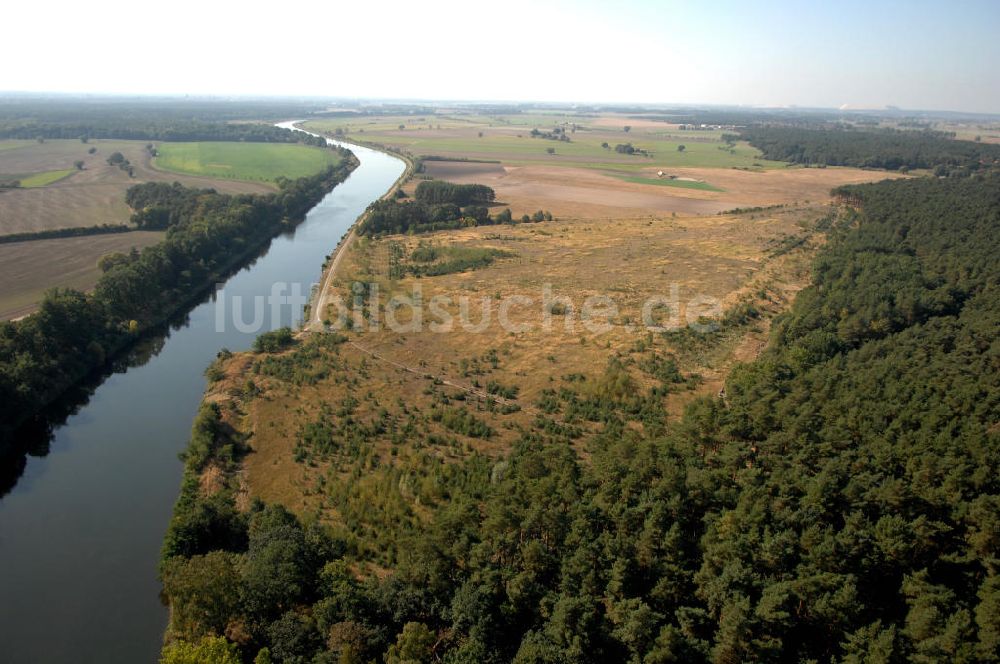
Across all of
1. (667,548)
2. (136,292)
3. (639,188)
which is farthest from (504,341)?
(639,188)

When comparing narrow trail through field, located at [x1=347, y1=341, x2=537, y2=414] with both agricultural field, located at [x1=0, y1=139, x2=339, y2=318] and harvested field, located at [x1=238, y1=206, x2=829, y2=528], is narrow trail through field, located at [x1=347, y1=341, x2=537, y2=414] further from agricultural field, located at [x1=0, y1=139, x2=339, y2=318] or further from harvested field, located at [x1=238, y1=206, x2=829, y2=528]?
agricultural field, located at [x1=0, y1=139, x2=339, y2=318]

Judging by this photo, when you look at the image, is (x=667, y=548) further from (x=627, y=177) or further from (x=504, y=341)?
(x=627, y=177)

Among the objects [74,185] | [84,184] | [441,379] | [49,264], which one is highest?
[84,184]

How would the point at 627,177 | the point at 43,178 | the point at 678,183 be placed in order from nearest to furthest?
the point at 43,178, the point at 678,183, the point at 627,177

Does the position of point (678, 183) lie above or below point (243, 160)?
below

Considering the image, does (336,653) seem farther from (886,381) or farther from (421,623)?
(886,381)

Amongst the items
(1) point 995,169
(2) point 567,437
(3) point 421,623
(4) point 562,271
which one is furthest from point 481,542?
(1) point 995,169

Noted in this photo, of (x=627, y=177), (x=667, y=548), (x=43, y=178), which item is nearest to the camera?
(x=667, y=548)
